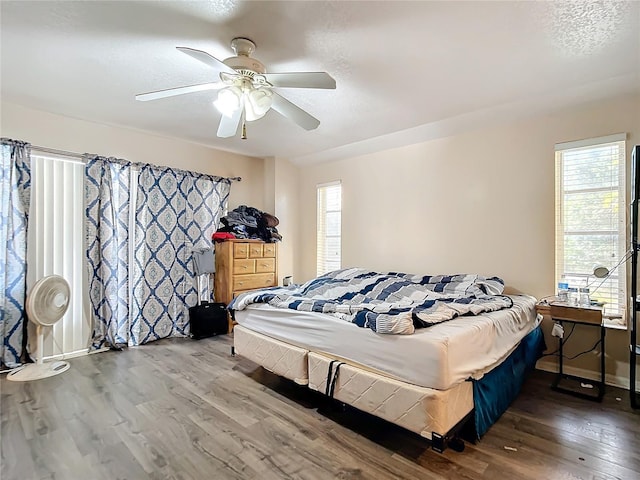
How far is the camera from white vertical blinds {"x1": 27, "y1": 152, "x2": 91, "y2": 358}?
3316 mm

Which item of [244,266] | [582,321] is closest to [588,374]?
[582,321]

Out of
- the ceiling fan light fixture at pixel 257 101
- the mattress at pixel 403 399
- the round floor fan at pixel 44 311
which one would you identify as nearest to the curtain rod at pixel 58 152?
the round floor fan at pixel 44 311

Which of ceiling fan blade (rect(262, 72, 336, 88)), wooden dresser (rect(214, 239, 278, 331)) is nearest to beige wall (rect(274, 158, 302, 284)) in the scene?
wooden dresser (rect(214, 239, 278, 331))

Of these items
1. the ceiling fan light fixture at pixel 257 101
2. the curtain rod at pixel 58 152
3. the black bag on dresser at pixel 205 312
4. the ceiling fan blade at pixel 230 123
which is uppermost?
the ceiling fan light fixture at pixel 257 101

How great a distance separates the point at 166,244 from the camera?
4.15 meters

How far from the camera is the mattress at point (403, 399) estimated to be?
65.5 inches

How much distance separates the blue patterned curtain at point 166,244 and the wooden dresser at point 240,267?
Result: 1.14 feet

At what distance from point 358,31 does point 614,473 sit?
9.30 feet

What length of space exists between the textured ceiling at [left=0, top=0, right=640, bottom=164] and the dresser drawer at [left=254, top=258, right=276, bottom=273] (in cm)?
203

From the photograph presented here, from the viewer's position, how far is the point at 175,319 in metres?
4.23

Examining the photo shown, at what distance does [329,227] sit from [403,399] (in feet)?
11.2

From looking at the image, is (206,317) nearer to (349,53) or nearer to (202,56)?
(202,56)

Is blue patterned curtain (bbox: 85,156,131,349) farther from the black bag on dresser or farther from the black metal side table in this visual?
the black metal side table

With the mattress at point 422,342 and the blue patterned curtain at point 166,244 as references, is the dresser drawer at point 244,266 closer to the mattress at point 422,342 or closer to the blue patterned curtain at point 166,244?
the blue patterned curtain at point 166,244
